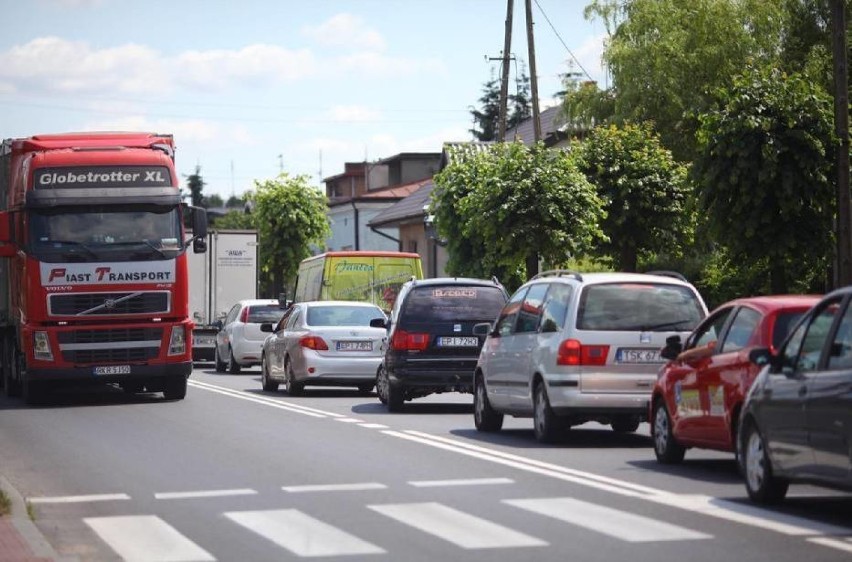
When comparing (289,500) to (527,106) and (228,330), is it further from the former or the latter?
(527,106)

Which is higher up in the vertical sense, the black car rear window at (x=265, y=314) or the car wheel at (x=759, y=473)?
the black car rear window at (x=265, y=314)

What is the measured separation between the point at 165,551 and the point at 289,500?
8.71 feet

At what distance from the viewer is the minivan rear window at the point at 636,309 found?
17.4 metres

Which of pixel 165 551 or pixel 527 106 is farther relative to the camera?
pixel 527 106

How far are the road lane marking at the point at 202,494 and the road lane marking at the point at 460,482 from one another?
52.8 inches

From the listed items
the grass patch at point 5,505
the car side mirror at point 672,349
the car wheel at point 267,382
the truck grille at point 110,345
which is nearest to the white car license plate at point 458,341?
the truck grille at point 110,345

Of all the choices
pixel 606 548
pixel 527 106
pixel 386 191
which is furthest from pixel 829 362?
pixel 527 106

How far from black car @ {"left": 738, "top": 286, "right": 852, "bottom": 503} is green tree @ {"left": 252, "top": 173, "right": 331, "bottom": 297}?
214 feet

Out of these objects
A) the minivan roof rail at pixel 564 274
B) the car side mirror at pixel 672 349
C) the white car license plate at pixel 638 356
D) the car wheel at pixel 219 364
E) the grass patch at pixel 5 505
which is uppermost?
the minivan roof rail at pixel 564 274

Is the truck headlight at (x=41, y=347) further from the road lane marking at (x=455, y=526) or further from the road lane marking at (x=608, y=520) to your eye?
the road lane marking at (x=608, y=520)

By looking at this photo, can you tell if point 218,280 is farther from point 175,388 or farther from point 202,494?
point 202,494

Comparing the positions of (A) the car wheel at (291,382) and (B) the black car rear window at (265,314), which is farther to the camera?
(B) the black car rear window at (265,314)

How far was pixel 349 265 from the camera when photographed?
41125 millimetres

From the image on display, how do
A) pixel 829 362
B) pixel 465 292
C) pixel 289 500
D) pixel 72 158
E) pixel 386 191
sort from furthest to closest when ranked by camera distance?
pixel 386 191, pixel 72 158, pixel 465 292, pixel 289 500, pixel 829 362
